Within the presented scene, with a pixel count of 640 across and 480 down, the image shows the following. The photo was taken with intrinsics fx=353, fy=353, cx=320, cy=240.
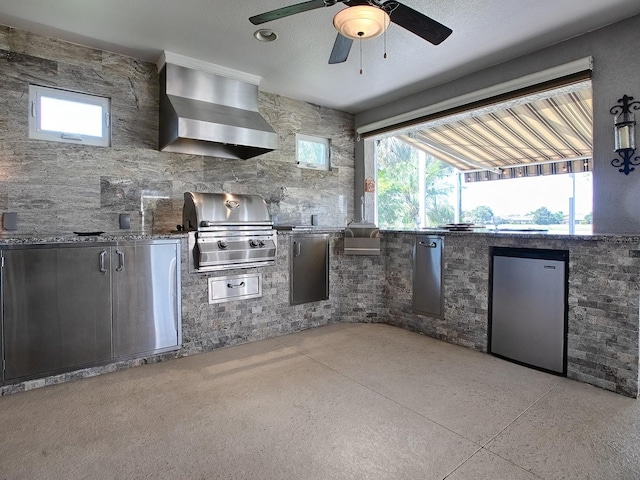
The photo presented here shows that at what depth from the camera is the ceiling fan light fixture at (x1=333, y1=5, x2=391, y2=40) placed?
1.95m

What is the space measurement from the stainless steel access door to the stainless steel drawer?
2.27 metres

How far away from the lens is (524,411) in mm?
2199

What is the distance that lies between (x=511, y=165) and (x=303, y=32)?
3650 millimetres

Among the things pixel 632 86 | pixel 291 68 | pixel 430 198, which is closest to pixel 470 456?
pixel 632 86

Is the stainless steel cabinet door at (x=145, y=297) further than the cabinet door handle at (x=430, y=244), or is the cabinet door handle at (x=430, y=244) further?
the cabinet door handle at (x=430, y=244)

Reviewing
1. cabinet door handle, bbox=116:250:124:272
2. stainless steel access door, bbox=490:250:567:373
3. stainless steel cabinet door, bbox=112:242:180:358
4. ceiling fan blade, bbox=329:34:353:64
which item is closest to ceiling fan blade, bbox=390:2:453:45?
Answer: ceiling fan blade, bbox=329:34:353:64

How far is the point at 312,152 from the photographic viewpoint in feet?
16.6

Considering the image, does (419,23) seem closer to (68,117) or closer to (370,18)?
(370,18)

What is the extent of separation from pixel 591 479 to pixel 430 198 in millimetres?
6217

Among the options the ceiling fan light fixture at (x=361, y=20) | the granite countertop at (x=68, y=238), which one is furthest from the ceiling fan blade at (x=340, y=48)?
the granite countertop at (x=68, y=238)

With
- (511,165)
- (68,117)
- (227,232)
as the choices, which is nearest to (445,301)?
(227,232)

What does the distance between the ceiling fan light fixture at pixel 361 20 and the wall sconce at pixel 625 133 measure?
2.22 m

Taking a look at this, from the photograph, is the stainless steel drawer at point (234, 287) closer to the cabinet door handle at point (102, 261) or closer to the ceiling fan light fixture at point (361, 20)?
the cabinet door handle at point (102, 261)

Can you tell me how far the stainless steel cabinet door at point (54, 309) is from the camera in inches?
96.1
